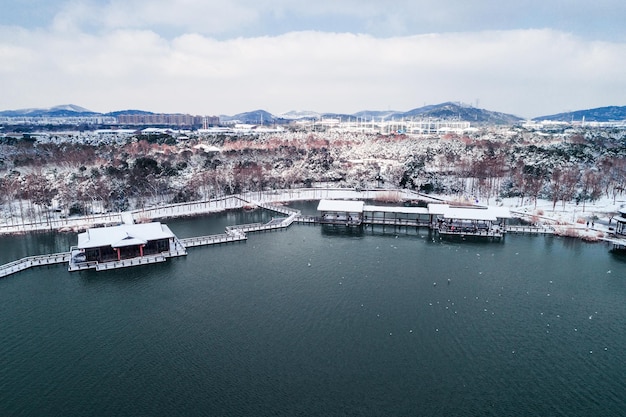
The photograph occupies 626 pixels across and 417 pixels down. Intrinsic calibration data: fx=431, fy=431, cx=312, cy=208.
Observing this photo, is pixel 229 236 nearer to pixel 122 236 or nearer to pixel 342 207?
pixel 122 236

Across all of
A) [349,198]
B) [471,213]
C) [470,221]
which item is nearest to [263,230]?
[349,198]

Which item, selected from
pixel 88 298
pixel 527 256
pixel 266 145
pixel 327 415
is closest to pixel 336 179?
pixel 266 145

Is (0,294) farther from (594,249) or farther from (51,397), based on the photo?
(594,249)

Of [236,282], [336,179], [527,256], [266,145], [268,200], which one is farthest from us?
[266,145]

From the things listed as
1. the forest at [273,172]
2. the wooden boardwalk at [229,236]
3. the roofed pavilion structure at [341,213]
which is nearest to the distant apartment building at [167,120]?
the forest at [273,172]

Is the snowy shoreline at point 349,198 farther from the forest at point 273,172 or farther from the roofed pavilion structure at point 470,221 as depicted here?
the roofed pavilion structure at point 470,221
